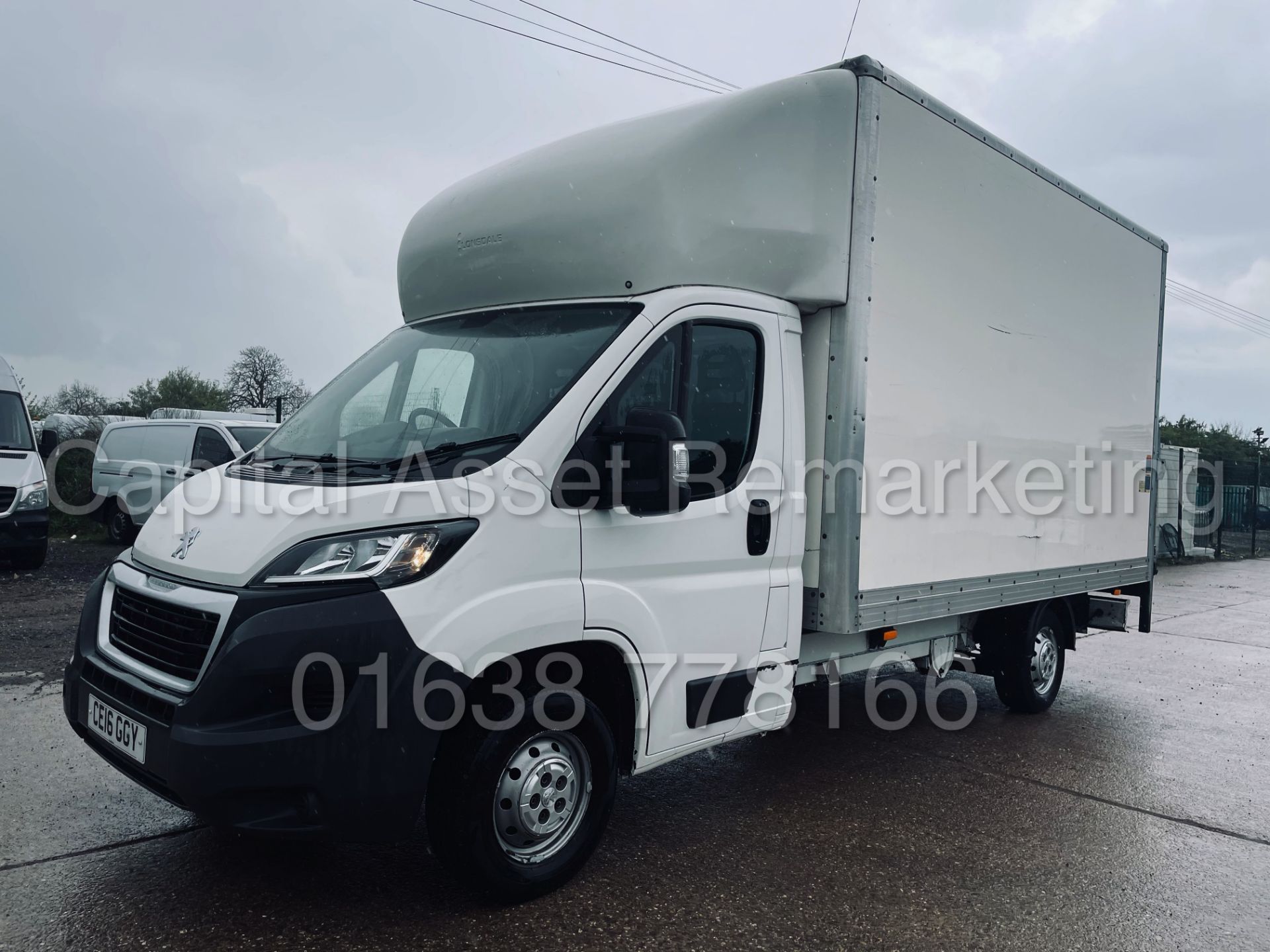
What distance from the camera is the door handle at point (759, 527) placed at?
13.4 ft

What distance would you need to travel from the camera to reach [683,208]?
4.04 m

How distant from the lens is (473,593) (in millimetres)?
3203

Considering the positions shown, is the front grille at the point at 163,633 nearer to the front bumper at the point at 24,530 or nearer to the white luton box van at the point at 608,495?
the white luton box van at the point at 608,495

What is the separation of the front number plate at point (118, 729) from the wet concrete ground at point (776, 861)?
1.95 feet

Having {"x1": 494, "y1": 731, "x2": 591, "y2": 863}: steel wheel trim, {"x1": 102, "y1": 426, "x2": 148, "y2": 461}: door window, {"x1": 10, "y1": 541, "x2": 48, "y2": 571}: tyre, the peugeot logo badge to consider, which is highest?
{"x1": 102, "y1": 426, "x2": 148, "y2": 461}: door window

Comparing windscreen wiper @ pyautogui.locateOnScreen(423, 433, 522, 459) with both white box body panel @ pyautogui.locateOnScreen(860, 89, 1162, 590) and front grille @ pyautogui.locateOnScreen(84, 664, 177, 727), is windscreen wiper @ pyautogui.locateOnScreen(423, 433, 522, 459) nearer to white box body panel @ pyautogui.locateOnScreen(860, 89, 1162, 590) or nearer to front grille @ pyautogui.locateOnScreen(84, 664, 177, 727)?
front grille @ pyautogui.locateOnScreen(84, 664, 177, 727)

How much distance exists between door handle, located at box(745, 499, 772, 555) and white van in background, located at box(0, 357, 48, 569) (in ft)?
31.9

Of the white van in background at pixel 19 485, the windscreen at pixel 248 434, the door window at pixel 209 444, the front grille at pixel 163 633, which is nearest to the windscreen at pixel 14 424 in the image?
the white van in background at pixel 19 485

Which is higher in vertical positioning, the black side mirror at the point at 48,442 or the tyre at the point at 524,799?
the black side mirror at the point at 48,442

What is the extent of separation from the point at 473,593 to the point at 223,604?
0.78 metres

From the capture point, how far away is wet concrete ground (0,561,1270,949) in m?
3.37

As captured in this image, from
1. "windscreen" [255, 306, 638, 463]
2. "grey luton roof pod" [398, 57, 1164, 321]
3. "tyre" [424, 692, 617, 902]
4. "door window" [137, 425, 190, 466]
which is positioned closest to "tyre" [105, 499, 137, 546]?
"door window" [137, 425, 190, 466]

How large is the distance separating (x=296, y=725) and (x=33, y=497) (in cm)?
964

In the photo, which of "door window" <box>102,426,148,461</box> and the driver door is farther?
"door window" <box>102,426,148,461</box>
